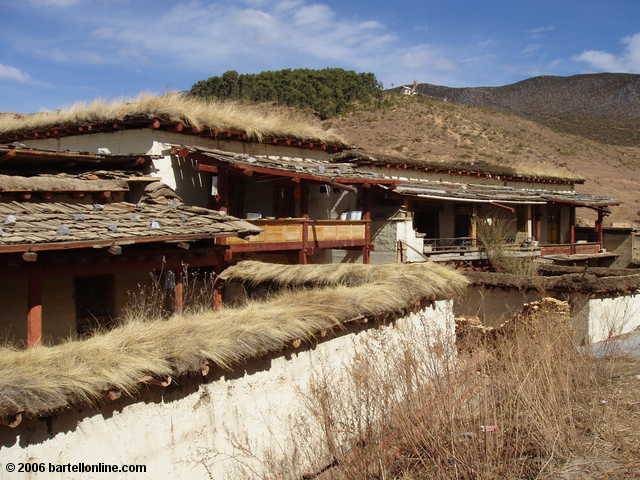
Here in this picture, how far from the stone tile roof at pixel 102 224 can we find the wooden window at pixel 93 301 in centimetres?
163

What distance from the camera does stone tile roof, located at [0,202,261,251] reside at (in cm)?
799

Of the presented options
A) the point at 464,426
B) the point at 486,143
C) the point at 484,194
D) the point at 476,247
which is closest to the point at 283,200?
A: the point at 476,247

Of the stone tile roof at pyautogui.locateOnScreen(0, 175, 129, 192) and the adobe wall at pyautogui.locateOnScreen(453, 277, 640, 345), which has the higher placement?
the stone tile roof at pyautogui.locateOnScreen(0, 175, 129, 192)

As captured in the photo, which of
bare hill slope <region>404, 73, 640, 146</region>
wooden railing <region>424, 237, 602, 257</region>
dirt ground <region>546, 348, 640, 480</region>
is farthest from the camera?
bare hill slope <region>404, 73, 640, 146</region>

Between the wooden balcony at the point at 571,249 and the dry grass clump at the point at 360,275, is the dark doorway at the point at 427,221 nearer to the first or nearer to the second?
the wooden balcony at the point at 571,249

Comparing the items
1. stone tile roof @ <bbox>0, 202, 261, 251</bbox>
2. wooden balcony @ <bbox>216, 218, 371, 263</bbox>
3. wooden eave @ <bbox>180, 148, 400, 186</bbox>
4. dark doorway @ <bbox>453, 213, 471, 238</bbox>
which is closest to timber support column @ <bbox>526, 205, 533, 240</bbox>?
dark doorway @ <bbox>453, 213, 471, 238</bbox>

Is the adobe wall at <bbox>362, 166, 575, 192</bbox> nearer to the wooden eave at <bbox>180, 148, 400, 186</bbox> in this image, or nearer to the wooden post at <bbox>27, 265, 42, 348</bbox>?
the wooden eave at <bbox>180, 148, 400, 186</bbox>

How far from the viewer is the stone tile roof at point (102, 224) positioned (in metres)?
7.99

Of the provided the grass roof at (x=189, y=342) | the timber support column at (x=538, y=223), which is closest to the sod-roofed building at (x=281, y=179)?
the timber support column at (x=538, y=223)

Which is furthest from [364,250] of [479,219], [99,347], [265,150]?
[99,347]

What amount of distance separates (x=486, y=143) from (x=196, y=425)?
168 ft

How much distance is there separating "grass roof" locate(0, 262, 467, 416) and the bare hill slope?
69.6m

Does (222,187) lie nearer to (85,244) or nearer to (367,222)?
(367,222)

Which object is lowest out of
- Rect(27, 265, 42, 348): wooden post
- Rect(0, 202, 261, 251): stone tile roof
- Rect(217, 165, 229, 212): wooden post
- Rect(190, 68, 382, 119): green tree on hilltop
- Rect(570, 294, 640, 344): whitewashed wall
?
Rect(570, 294, 640, 344): whitewashed wall
